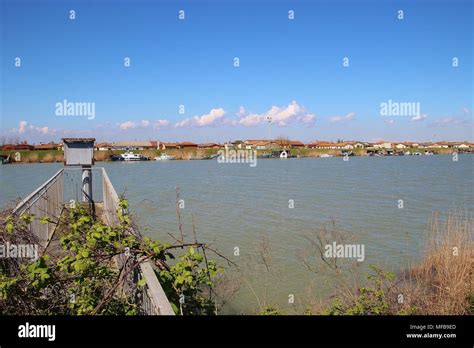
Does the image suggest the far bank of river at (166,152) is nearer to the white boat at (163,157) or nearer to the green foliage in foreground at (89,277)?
the white boat at (163,157)

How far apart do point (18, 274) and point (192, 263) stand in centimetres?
182

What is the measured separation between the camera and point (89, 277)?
4457 millimetres

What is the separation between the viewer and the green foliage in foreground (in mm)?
4090

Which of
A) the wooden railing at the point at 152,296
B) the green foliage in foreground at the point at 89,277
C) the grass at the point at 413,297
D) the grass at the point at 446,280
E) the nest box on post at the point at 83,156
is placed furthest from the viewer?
the nest box on post at the point at 83,156

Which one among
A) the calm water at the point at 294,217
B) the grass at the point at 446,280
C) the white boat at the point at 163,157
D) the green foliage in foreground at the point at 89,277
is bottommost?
the calm water at the point at 294,217

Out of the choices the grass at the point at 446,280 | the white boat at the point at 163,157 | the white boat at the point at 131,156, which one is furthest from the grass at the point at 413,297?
the white boat at the point at 163,157

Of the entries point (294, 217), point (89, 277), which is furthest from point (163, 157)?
point (89, 277)

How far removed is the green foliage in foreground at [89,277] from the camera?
4090mm
